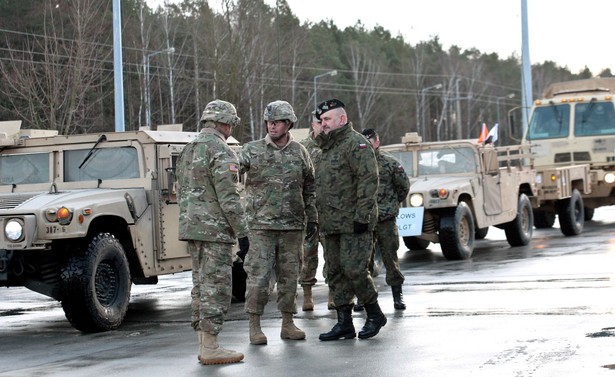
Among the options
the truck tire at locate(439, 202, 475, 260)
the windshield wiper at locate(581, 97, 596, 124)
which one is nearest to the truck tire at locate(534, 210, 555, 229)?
the windshield wiper at locate(581, 97, 596, 124)

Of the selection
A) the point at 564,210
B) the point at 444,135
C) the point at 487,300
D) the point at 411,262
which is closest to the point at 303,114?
the point at 444,135

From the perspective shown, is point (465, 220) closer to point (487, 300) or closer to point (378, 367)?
point (487, 300)

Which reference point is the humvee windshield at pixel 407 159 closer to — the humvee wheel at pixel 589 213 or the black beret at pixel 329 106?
the black beret at pixel 329 106

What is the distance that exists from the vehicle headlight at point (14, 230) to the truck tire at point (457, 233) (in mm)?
7414

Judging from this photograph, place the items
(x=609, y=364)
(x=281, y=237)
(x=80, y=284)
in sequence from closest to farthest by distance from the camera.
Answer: (x=609, y=364) < (x=281, y=237) < (x=80, y=284)

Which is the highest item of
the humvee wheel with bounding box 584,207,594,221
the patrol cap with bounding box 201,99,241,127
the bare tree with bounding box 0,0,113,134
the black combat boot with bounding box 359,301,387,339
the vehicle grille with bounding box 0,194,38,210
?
the bare tree with bounding box 0,0,113,134

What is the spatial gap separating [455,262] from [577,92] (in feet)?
32.4

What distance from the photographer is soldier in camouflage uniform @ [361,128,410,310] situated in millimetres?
10523

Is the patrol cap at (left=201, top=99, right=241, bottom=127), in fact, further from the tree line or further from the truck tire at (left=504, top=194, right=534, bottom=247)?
the tree line

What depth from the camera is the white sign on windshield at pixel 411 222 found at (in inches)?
602

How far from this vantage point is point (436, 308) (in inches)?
409

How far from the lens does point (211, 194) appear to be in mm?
8023

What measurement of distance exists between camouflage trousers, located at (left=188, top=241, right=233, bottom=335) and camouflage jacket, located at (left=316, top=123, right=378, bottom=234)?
40.8 inches

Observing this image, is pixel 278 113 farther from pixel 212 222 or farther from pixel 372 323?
pixel 372 323
